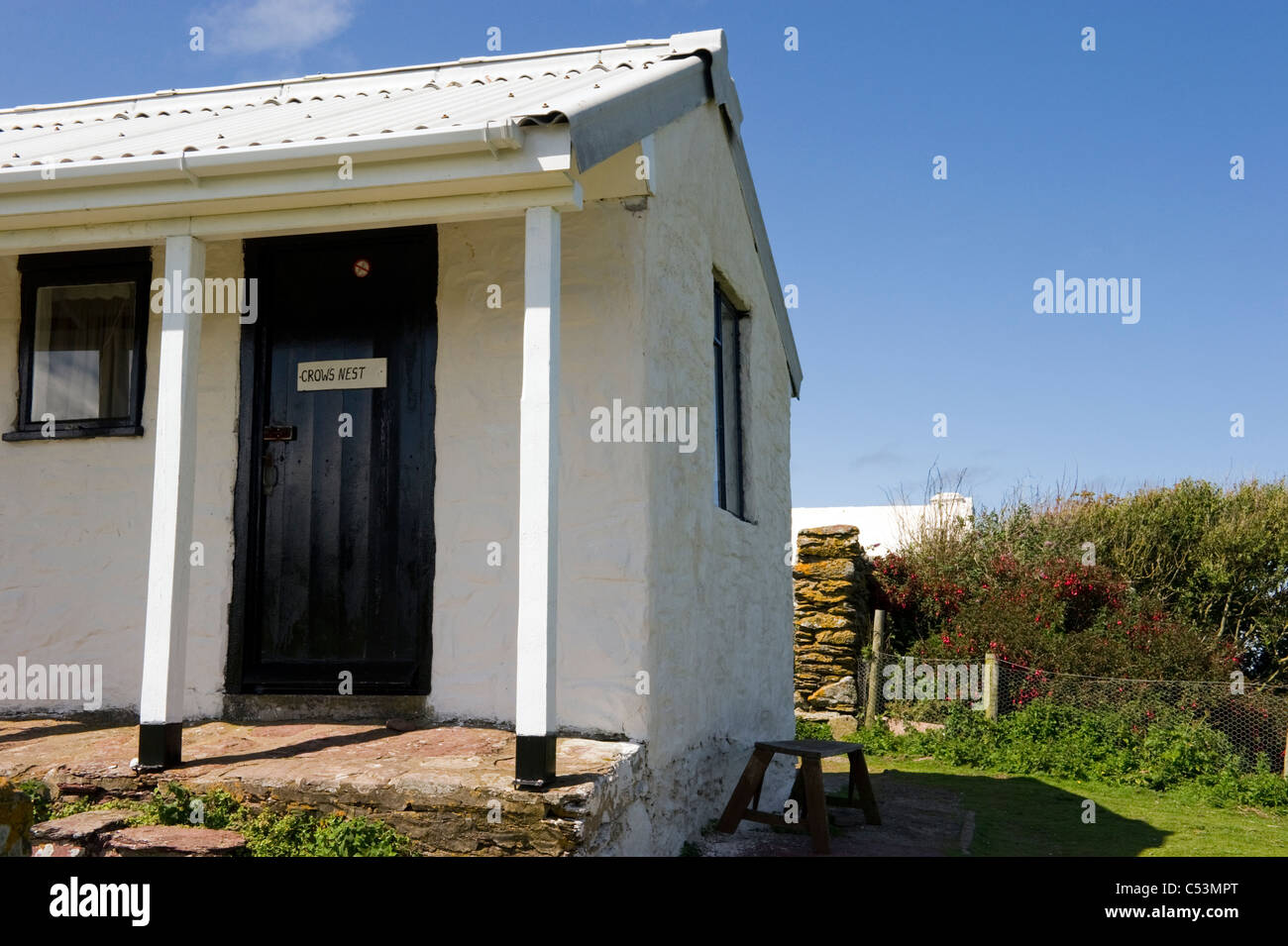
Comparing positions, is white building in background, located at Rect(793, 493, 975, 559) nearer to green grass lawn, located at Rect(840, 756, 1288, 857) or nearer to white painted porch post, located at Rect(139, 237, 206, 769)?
green grass lawn, located at Rect(840, 756, 1288, 857)

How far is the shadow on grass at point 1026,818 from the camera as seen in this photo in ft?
22.2

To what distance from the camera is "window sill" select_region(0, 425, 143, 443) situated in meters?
6.02

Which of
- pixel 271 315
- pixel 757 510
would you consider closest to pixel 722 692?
pixel 757 510

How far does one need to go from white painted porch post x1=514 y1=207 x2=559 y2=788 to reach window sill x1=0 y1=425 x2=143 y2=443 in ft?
9.41

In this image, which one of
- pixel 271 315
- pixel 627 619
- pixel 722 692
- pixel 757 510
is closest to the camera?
pixel 627 619

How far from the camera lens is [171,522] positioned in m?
4.80

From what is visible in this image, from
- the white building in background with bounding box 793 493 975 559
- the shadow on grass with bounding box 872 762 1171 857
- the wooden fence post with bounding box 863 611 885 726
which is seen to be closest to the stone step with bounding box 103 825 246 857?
the shadow on grass with bounding box 872 762 1171 857

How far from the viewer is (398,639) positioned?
18.1 ft

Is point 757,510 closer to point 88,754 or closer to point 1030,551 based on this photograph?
point 88,754

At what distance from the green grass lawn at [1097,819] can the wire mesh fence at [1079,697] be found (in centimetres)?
120

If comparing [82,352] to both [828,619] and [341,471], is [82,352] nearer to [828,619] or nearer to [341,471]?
[341,471]

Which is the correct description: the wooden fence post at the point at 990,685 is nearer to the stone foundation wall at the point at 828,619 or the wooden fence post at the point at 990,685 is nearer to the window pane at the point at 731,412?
the stone foundation wall at the point at 828,619
